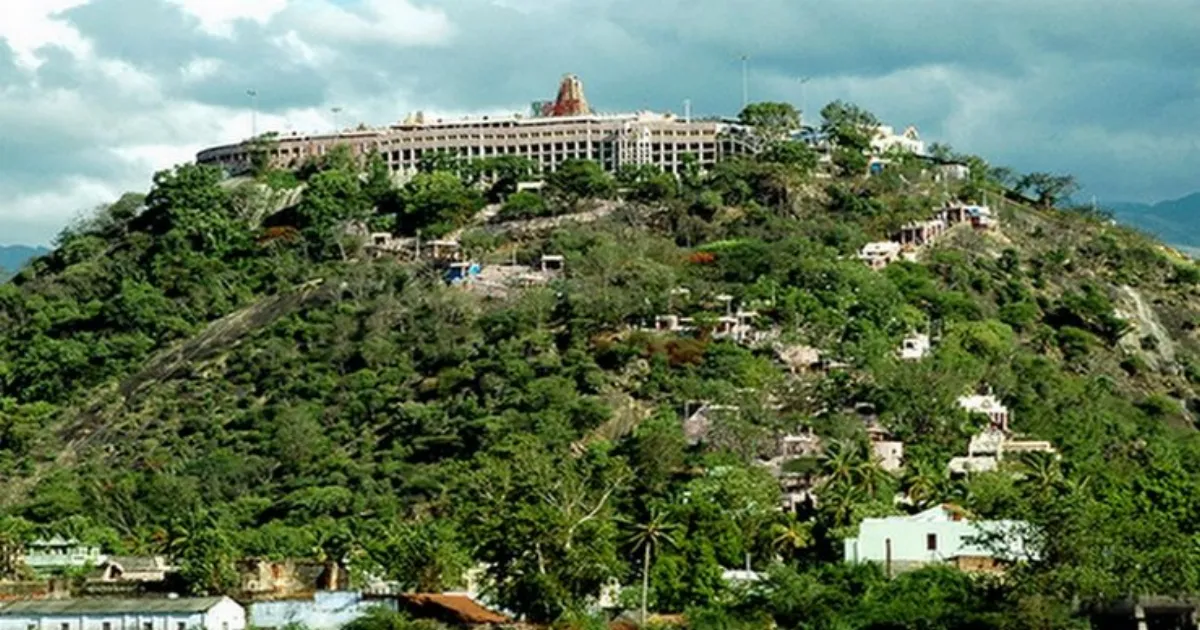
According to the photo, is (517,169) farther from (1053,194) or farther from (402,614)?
(402,614)

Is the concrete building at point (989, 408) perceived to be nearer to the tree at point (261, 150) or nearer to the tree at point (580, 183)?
the tree at point (580, 183)

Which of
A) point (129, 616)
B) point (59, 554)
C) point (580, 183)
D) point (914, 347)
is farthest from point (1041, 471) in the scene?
point (580, 183)

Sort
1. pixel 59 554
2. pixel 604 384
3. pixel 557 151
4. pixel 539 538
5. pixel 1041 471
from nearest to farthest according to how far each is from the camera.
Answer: pixel 539 538
pixel 59 554
pixel 1041 471
pixel 604 384
pixel 557 151

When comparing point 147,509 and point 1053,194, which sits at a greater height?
point 1053,194

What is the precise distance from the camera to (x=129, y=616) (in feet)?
174

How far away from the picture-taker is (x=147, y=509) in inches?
3388

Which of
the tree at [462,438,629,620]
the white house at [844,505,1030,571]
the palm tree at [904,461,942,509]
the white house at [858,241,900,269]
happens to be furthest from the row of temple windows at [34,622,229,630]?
the white house at [858,241,900,269]

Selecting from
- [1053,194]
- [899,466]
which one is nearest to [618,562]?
[899,466]

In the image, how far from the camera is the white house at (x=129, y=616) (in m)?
53.0

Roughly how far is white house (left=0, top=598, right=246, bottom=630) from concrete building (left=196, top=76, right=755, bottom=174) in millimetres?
64527

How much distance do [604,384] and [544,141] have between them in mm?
34526

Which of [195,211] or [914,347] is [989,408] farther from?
[195,211]

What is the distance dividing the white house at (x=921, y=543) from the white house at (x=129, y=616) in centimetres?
1783

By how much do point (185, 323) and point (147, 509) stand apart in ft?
67.6
